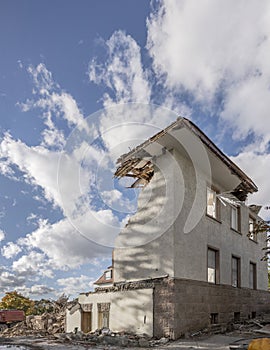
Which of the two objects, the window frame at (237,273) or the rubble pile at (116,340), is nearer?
the rubble pile at (116,340)

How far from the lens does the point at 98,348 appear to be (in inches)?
435

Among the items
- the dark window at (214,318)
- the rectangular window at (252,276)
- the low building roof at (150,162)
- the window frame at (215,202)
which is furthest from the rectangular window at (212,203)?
the rectangular window at (252,276)

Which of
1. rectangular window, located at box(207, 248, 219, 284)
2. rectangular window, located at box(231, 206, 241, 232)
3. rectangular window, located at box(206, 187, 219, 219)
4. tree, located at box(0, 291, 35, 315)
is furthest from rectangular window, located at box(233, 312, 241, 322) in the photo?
tree, located at box(0, 291, 35, 315)

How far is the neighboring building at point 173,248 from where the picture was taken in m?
13.1

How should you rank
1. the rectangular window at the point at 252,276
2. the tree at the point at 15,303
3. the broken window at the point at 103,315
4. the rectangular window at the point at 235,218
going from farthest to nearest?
the tree at the point at 15,303 → the rectangular window at the point at 252,276 → the rectangular window at the point at 235,218 → the broken window at the point at 103,315

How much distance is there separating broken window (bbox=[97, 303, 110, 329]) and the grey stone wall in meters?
2.66

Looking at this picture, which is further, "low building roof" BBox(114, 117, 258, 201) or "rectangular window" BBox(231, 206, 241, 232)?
"rectangular window" BBox(231, 206, 241, 232)

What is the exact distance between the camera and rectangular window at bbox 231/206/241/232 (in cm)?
1931

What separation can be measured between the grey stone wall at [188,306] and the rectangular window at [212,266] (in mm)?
364

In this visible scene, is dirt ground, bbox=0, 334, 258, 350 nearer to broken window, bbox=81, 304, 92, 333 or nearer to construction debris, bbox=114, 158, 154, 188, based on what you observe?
broken window, bbox=81, 304, 92, 333

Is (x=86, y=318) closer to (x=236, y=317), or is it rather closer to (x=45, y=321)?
(x=236, y=317)

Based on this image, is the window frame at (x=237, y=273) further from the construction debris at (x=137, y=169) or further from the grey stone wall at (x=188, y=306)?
the construction debris at (x=137, y=169)

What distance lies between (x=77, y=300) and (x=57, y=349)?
6.34 m

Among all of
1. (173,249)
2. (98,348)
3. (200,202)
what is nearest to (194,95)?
(200,202)
